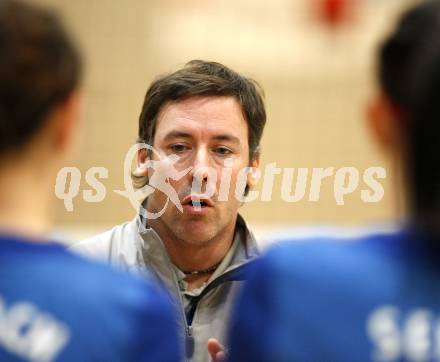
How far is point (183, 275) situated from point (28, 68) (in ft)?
4.24

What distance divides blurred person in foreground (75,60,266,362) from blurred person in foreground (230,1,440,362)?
3.71ft

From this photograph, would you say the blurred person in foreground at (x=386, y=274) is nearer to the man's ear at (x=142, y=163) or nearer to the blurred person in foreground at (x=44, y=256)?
the blurred person in foreground at (x=44, y=256)

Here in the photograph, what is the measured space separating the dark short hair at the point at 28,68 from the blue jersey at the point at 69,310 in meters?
0.16

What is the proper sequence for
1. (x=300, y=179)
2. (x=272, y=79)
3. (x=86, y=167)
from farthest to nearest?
(x=272, y=79)
(x=86, y=167)
(x=300, y=179)

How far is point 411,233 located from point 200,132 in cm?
130

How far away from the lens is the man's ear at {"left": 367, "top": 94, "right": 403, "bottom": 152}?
3.09 ft

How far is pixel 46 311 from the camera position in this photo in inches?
37.2

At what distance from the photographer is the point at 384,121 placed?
0.96 metres

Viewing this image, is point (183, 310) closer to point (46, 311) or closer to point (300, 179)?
point (46, 311)

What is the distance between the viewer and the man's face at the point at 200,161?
216 cm

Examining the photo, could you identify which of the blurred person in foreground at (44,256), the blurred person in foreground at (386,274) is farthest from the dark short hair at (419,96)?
the blurred person in foreground at (44,256)

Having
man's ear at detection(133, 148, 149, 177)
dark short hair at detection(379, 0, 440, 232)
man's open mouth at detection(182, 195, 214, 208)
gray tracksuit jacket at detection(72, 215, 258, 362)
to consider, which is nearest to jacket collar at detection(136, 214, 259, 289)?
gray tracksuit jacket at detection(72, 215, 258, 362)

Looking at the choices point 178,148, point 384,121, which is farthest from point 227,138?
point 384,121

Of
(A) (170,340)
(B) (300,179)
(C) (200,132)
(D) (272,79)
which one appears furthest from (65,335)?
(D) (272,79)
